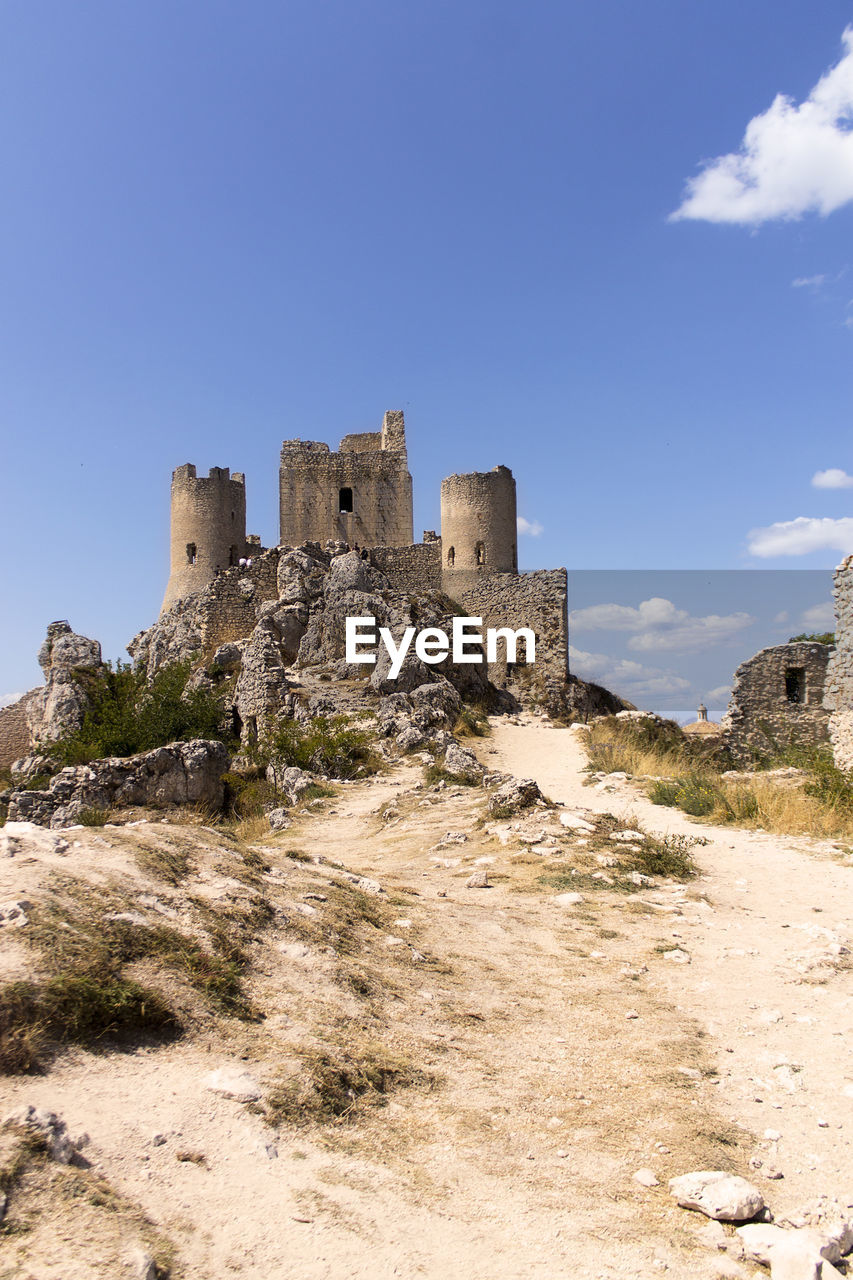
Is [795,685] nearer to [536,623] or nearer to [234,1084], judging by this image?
[536,623]

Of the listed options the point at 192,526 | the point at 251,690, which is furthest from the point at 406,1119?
the point at 192,526

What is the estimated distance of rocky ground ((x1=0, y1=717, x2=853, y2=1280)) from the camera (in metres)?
1.98

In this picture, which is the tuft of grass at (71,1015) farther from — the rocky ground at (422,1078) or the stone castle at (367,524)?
the stone castle at (367,524)

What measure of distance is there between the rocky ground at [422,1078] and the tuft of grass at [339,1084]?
0.01 meters

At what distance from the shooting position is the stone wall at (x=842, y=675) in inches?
488

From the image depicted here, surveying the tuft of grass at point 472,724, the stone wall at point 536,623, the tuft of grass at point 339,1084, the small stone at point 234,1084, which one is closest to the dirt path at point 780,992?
the tuft of grass at point 339,1084

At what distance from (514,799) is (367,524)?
20874 millimetres

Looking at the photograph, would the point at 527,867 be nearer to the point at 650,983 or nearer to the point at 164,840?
the point at 650,983

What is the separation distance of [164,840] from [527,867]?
3.14 metres

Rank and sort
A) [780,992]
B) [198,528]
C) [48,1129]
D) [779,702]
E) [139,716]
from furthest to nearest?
[198,528] < [779,702] < [139,716] < [780,992] < [48,1129]

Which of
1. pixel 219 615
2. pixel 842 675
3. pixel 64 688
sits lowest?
pixel 64 688

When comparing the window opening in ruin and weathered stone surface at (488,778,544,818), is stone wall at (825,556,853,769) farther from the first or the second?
weathered stone surface at (488,778,544,818)

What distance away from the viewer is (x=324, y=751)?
39.9 feet

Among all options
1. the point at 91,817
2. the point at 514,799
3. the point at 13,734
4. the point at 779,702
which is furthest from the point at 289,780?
the point at 13,734
